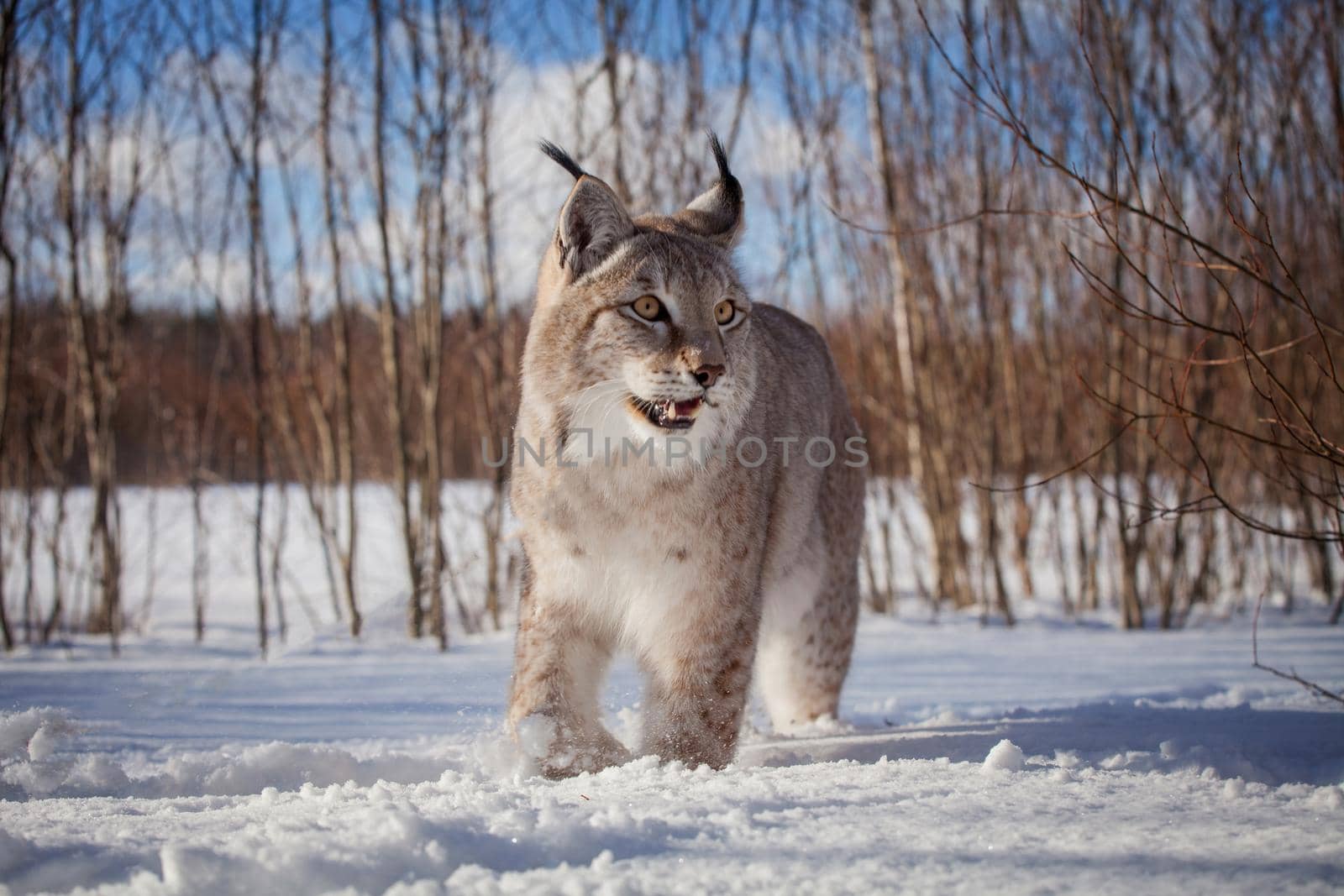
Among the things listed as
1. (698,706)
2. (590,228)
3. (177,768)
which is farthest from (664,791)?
(590,228)

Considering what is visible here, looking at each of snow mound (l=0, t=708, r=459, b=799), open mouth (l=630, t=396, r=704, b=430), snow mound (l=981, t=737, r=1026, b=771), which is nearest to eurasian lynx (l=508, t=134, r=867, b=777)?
open mouth (l=630, t=396, r=704, b=430)

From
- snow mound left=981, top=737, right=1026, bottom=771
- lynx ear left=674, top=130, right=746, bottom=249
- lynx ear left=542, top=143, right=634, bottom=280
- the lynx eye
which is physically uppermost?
lynx ear left=674, top=130, right=746, bottom=249

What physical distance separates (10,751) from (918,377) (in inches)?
261

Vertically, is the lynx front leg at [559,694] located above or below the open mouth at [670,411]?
below

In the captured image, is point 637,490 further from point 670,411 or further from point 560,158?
point 560,158

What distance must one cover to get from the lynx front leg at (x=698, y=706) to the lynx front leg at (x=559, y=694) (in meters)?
0.20

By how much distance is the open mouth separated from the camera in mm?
2896

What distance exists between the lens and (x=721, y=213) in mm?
3734

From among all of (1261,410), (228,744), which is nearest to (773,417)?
(228,744)

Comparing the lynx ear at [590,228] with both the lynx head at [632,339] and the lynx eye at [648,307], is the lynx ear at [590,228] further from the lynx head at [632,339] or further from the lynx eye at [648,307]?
the lynx eye at [648,307]

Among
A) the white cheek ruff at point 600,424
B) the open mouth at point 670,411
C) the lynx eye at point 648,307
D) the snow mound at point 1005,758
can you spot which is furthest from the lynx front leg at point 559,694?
the snow mound at point 1005,758

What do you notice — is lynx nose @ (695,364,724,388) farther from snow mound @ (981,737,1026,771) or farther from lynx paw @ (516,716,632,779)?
snow mound @ (981,737,1026,771)

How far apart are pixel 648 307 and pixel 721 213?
0.87 meters

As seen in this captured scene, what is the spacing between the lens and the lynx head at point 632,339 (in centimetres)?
292
